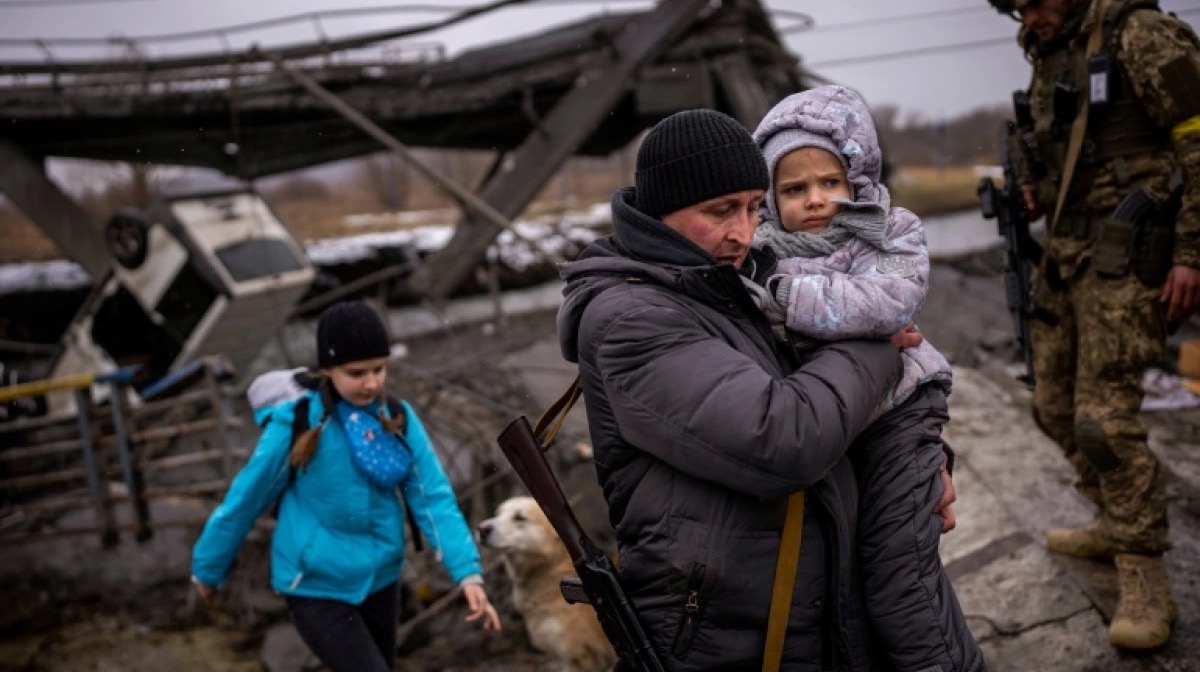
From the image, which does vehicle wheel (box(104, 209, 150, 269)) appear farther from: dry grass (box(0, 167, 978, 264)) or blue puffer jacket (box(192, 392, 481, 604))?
blue puffer jacket (box(192, 392, 481, 604))

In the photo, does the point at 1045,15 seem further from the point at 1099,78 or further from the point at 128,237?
the point at 128,237

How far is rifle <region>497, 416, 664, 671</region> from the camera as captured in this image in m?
1.62

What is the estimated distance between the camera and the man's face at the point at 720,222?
5.10 ft

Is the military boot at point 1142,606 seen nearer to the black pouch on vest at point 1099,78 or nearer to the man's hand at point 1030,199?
the man's hand at point 1030,199

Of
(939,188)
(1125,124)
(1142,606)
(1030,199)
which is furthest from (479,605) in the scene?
(939,188)

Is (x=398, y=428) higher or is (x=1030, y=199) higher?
(x=1030, y=199)

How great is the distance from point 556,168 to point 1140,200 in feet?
17.7

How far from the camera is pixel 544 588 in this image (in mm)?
4375

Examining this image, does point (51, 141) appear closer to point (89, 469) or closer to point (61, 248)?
point (61, 248)

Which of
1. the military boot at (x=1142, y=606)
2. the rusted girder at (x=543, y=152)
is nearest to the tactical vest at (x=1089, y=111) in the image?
the military boot at (x=1142, y=606)

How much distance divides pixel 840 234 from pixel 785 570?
0.63m

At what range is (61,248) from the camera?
9969 millimetres

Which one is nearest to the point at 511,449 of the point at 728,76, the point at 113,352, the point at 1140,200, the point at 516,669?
the point at 1140,200

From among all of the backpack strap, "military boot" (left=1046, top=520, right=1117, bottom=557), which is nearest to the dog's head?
the backpack strap
